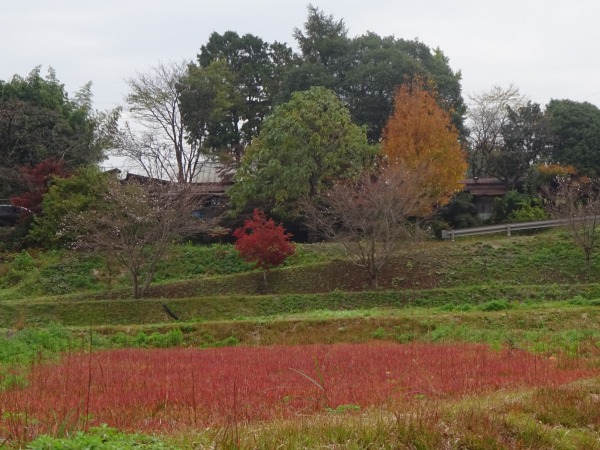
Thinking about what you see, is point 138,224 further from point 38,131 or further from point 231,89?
point 231,89

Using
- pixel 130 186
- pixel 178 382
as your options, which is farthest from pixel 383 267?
pixel 178 382

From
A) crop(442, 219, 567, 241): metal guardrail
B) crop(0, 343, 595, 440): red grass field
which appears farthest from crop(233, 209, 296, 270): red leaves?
crop(0, 343, 595, 440): red grass field

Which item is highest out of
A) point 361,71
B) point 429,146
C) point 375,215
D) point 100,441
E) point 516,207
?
point 361,71

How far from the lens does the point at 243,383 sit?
9852mm

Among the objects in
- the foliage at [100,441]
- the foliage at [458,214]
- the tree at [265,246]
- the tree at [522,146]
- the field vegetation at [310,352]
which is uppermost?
the tree at [522,146]

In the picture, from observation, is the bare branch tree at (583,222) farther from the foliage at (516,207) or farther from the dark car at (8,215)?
the dark car at (8,215)

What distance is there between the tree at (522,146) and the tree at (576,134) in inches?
25.3

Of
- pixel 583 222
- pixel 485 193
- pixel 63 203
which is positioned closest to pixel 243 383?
pixel 583 222

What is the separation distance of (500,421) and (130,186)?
27812 mm

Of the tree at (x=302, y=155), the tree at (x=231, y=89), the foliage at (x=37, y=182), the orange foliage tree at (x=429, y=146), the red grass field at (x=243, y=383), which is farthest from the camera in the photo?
the tree at (x=231, y=89)

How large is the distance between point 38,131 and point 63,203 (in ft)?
36.9

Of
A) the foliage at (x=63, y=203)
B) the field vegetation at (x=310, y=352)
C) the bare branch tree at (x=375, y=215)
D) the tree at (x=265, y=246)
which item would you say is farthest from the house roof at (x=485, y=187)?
the foliage at (x=63, y=203)

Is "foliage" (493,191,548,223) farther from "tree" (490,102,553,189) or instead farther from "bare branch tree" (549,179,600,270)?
"bare branch tree" (549,179,600,270)

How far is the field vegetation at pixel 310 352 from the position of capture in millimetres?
5887
